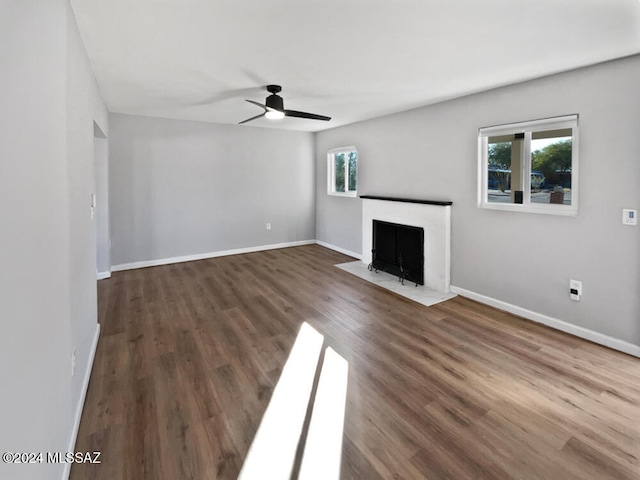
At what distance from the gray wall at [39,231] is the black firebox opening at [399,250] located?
381 centimetres

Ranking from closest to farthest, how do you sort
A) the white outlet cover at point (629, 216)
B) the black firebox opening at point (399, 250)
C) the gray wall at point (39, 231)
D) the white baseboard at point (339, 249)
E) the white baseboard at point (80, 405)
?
1. the gray wall at point (39, 231)
2. the white baseboard at point (80, 405)
3. the white outlet cover at point (629, 216)
4. the black firebox opening at point (399, 250)
5. the white baseboard at point (339, 249)

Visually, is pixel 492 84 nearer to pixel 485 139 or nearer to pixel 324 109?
pixel 485 139

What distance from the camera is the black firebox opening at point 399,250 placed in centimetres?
454

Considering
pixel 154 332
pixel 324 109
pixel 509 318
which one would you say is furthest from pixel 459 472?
pixel 324 109

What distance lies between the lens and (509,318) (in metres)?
3.46

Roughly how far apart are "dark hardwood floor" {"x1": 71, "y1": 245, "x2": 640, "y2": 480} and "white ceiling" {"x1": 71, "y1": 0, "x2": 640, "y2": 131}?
2.46 metres

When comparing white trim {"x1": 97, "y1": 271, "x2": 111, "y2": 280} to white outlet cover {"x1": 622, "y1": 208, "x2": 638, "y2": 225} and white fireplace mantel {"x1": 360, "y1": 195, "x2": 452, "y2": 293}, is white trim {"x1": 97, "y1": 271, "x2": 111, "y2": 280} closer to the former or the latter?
white fireplace mantel {"x1": 360, "y1": 195, "x2": 452, "y2": 293}

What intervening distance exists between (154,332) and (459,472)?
2786mm

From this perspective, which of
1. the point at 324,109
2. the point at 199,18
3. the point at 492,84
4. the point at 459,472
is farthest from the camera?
the point at 324,109

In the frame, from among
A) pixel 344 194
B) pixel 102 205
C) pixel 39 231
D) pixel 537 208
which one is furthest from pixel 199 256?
pixel 537 208

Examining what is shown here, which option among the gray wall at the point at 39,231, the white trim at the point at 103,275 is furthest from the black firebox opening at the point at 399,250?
the white trim at the point at 103,275

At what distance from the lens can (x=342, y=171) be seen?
21.3 ft

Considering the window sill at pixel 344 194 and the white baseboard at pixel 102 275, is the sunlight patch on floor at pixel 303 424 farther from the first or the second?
the window sill at pixel 344 194

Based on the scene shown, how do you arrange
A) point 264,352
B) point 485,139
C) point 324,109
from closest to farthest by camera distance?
point 264,352 < point 485,139 < point 324,109
